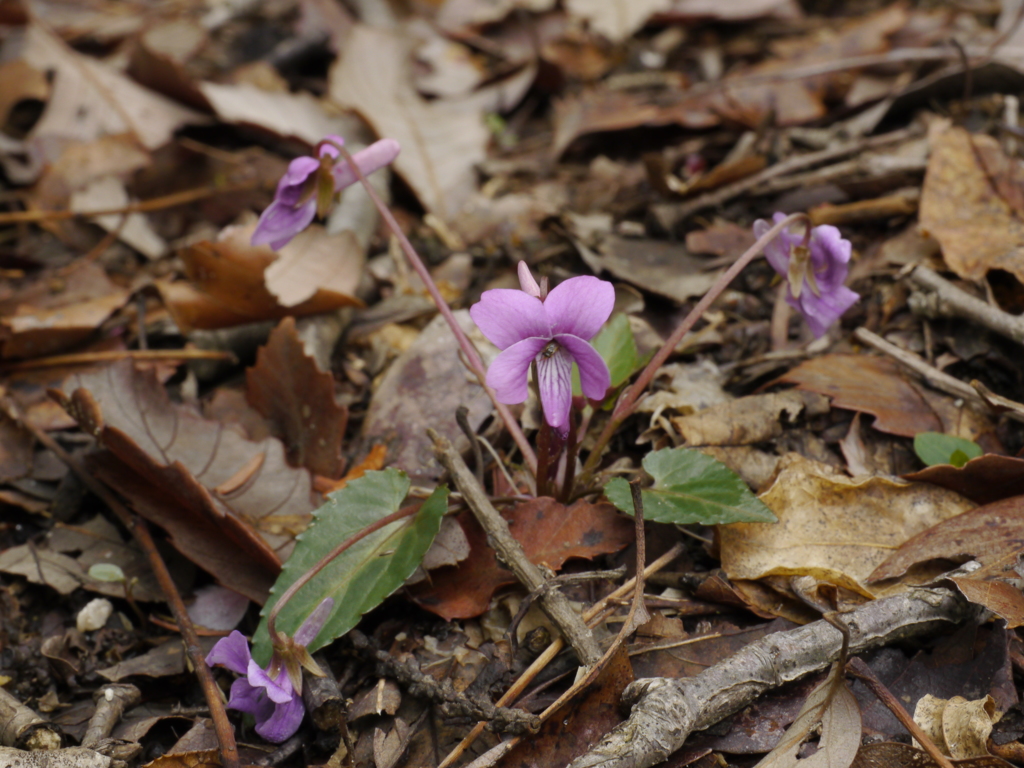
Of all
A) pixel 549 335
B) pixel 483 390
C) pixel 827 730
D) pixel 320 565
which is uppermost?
pixel 549 335

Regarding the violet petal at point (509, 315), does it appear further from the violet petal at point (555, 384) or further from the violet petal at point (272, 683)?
the violet petal at point (272, 683)

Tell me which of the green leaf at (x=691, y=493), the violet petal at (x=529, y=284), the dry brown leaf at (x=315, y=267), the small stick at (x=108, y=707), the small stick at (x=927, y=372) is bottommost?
the small stick at (x=108, y=707)

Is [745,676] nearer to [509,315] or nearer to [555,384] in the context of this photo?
[555,384]

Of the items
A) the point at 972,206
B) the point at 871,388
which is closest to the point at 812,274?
the point at 871,388

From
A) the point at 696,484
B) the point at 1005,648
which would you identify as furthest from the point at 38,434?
the point at 1005,648

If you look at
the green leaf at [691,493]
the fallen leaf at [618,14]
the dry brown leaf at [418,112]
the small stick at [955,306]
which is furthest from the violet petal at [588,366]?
the fallen leaf at [618,14]

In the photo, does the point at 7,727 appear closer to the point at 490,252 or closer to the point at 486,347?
the point at 486,347
